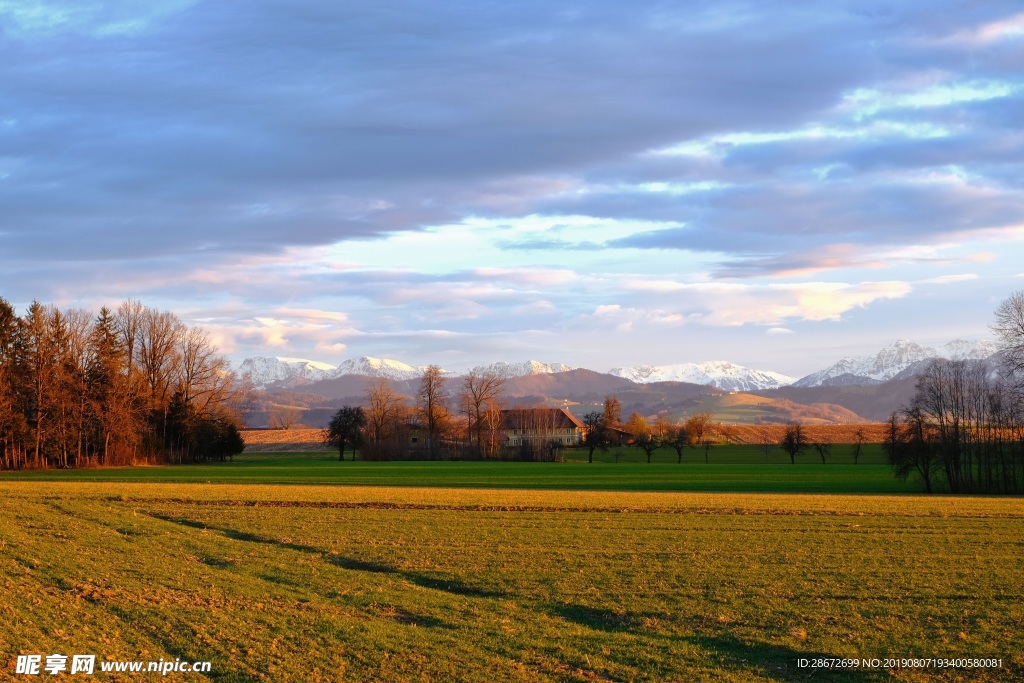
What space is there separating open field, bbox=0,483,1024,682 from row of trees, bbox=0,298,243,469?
53888 millimetres

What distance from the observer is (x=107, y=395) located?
284 feet

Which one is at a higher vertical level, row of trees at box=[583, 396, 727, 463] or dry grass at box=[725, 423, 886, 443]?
row of trees at box=[583, 396, 727, 463]

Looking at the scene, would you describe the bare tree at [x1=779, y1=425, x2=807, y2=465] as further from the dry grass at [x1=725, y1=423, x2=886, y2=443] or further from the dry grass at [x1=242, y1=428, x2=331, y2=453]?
the dry grass at [x1=242, y1=428, x2=331, y2=453]

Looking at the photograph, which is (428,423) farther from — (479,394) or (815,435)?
(815,435)

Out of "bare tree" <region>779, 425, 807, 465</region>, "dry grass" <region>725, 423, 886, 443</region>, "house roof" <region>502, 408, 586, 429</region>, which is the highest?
"house roof" <region>502, 408, 586, 429</region>

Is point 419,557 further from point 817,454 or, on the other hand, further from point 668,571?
point 817,454

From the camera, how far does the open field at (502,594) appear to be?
12.4 meters

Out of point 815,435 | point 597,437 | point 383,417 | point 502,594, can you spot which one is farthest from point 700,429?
point 502,594

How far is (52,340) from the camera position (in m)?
83.6

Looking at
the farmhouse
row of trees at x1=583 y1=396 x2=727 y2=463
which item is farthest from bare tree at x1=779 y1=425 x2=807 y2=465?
the farmhouse

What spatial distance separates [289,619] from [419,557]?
26.0 ft

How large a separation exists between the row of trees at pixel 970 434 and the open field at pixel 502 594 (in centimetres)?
4014

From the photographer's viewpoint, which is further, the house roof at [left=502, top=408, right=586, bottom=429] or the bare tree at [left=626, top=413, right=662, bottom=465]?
the house roof at [left=502, top=408, right=586, bottom=429]

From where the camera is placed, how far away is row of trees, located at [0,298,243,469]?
262 feet
